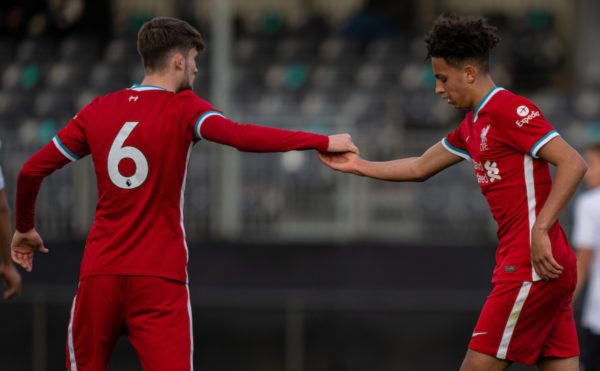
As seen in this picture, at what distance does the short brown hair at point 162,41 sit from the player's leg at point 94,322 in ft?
2.96

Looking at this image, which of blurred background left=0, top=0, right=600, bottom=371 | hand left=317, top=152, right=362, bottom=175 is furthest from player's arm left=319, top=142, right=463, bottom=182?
blurred background left=0, top=0, right=600, bottom=371

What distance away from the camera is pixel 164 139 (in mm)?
4855

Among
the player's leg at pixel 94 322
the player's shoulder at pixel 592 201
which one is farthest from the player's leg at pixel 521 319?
the player's shoulder at pixel 592 201

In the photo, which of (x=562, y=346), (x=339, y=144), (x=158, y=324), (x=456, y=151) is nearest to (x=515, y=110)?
(x=456, y=151)

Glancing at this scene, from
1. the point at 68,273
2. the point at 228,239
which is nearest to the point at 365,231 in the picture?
the point at 228,239

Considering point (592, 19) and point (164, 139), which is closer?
point (164, 139)

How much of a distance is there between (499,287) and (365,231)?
5152 millimetres

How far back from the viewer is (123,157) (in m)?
4.85

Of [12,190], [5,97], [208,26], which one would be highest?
[208,26]

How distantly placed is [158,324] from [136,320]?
0.10m

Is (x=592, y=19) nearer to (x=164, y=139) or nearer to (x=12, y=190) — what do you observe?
(x=12, y=190)

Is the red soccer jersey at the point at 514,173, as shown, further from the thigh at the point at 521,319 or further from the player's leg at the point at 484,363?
the player's leg at the point at 484,363

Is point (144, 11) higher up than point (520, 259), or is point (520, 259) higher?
point (144, 11)

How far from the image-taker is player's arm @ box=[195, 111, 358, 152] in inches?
192
